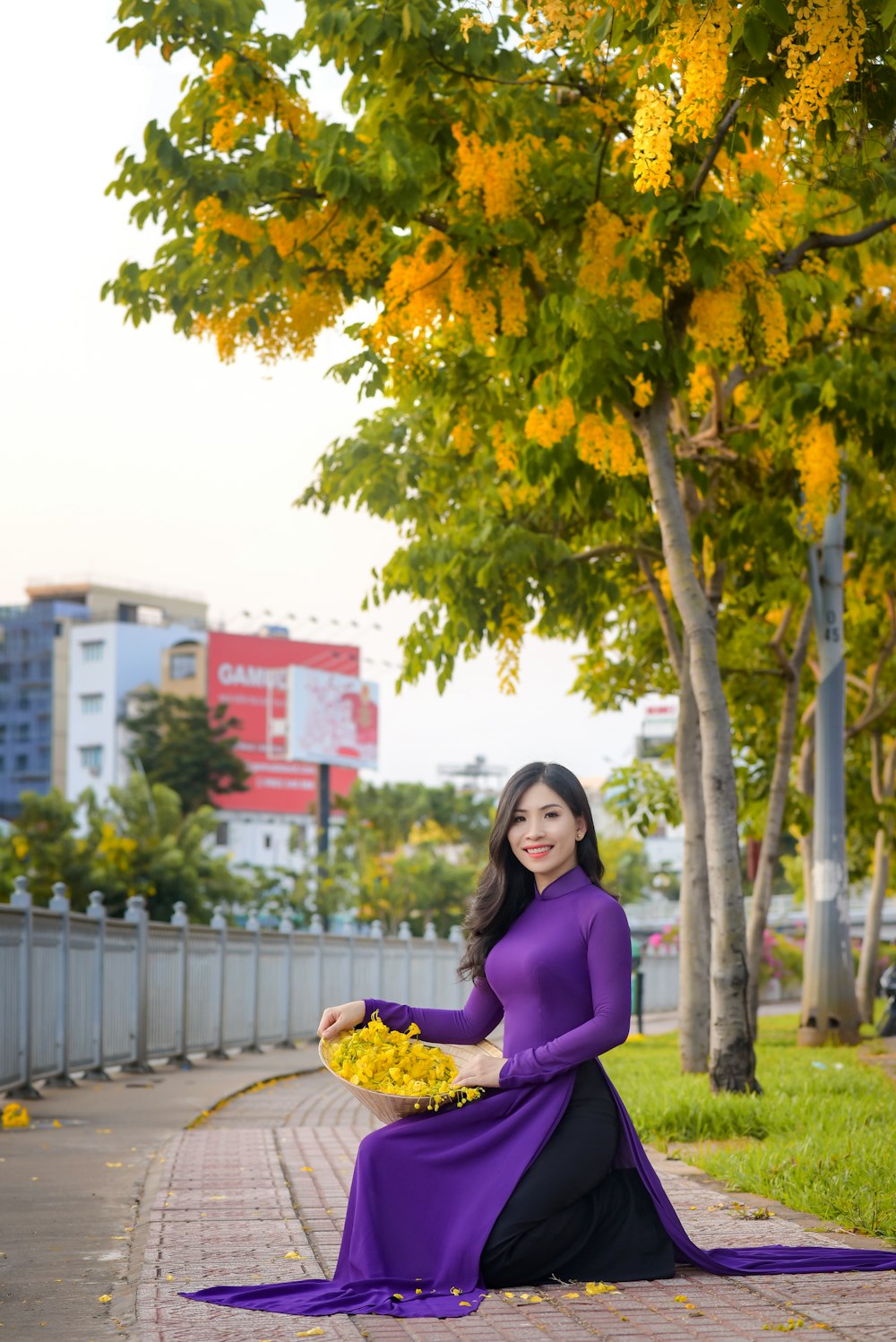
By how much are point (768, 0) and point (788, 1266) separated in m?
3.80

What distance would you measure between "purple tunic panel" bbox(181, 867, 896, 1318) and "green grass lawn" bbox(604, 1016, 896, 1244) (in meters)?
1.41

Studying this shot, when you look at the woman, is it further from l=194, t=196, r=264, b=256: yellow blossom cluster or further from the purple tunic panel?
l=194, t=196, r=264, b=256: yellow blossom cluster

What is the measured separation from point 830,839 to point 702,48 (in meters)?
10.6

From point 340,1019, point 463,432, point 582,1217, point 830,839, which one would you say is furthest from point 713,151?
point 830,839

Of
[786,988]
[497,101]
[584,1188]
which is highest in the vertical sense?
[497,101]

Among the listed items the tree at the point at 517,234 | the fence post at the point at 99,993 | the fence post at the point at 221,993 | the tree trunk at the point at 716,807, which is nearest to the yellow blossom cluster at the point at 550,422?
the tree at the point at 517,234

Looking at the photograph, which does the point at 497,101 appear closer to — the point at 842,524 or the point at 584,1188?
the point at 842,524

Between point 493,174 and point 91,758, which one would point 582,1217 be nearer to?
point 493,174

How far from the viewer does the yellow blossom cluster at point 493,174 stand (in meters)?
9.88

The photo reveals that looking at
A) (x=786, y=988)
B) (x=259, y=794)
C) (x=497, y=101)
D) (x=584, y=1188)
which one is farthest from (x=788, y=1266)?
(x=259, y=794)

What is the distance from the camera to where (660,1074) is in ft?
41.6

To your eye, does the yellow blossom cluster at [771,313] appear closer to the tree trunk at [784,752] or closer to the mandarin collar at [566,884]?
the tree trunk at [784,752]

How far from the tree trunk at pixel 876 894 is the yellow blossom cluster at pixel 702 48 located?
14316 millimetres

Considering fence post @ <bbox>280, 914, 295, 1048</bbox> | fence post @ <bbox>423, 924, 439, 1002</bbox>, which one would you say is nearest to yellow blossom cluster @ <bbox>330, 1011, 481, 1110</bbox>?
fence post @ <bbox>280, 914, 295, 1048</bbox>
